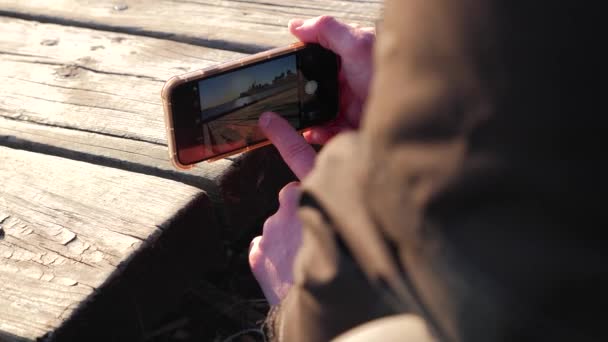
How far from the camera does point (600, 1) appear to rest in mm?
636

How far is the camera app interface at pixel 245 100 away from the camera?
131 centimetres

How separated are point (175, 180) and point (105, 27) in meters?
0.69

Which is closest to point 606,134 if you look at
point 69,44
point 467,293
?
point 467,293

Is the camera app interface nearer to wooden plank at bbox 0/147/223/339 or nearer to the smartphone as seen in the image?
the smartphone

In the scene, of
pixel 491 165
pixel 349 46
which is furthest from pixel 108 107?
pixel 491 165

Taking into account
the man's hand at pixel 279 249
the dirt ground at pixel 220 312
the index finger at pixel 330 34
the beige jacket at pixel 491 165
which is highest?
the beige jacket at pixel 491 165

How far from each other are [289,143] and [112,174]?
298 mm

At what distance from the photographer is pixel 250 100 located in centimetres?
133

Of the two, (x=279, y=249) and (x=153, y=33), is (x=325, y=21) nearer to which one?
(x=279, y=249)

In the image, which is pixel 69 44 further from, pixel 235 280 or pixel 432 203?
pixel 432 203

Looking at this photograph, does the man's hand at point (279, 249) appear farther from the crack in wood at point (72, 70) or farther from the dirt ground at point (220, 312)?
the crack in wood at point (72, 70)

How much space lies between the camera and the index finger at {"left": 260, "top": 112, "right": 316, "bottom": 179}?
1324 millimetres

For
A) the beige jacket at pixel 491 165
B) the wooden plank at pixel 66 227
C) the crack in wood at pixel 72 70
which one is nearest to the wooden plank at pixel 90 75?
the crack in wood at pixel 72 70

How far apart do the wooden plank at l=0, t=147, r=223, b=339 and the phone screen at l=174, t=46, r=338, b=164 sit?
9 centimetres
